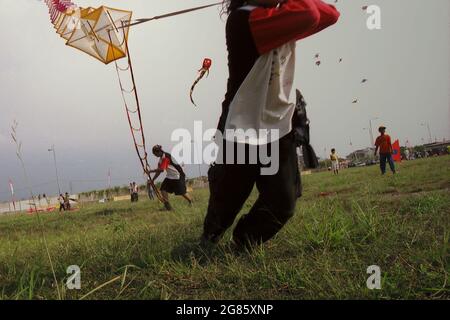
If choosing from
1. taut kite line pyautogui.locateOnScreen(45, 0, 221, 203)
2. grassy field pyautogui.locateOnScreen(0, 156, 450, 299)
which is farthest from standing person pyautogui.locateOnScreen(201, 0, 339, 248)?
taut kite line pyautogui.locateOnScreen(45, 0, 221, 203)

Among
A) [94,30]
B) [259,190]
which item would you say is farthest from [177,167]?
[259,190]

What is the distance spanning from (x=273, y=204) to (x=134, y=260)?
1.00 meters

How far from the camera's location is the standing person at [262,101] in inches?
77.0

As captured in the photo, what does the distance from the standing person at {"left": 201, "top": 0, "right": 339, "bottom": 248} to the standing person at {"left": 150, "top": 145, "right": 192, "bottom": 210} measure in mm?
6812

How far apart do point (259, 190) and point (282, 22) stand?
0.97 meters

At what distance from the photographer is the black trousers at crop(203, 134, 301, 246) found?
2203 mm

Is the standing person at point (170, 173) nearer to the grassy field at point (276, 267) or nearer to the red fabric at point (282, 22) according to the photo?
the grassy field at point (276, 267)

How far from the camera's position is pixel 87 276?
2.25 m

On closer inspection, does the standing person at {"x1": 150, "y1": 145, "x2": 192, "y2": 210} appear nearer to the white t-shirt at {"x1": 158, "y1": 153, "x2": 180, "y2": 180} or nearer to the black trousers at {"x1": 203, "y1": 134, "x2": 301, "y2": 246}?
the white t-shirt at {"x1": 158, "y1": 153, "x2": 180, "y2": 180}

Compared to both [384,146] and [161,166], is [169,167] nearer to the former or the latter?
[161,166]

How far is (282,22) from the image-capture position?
1.92 meters

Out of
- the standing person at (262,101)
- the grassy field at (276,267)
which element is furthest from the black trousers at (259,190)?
the grassy field at (276,267)
